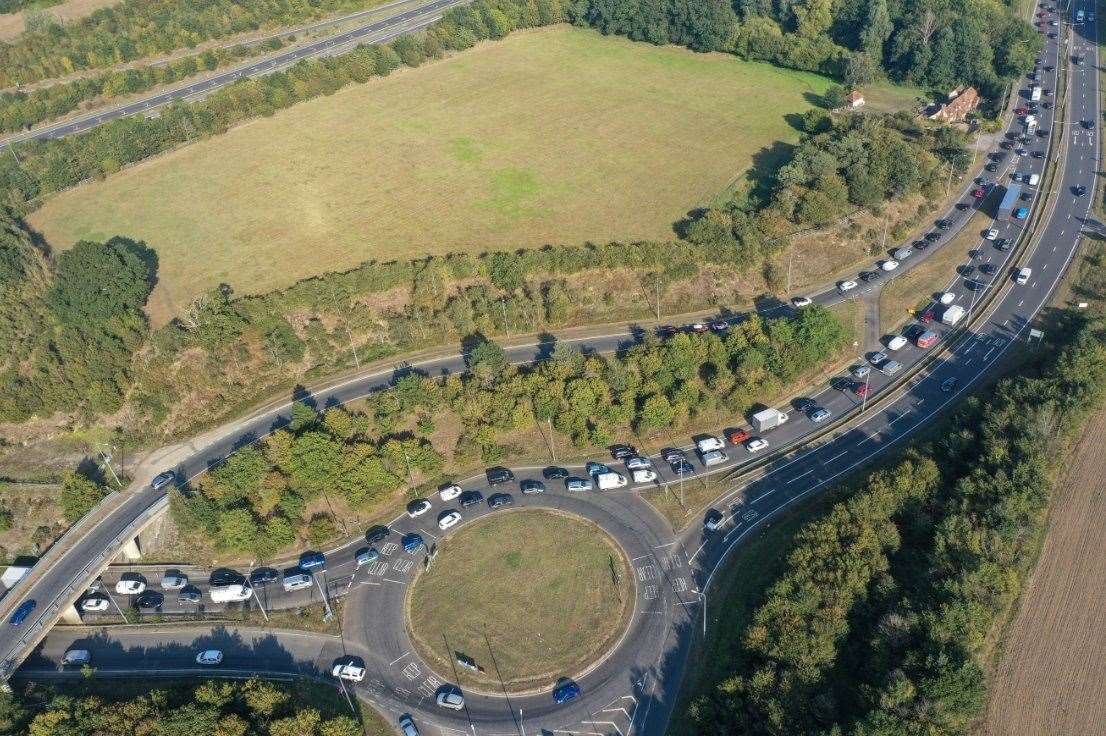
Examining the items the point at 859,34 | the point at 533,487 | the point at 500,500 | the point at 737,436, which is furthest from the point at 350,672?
the point at 859,34

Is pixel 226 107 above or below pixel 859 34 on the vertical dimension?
above

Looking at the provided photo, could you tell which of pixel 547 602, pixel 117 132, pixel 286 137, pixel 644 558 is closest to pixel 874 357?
pixel 644 558

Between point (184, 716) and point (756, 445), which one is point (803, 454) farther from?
point (184, 716)

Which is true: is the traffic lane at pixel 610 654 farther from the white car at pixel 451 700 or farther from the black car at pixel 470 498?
the black car at pixel 470 498

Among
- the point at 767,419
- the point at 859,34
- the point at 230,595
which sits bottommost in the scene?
the point at 230,595

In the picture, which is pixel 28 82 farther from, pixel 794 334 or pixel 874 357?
pixel 874 357

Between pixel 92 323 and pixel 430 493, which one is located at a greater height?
pixel 92 323

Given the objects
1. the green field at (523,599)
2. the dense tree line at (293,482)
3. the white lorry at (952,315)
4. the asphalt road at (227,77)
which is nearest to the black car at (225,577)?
the dense tree line at (293,482)
